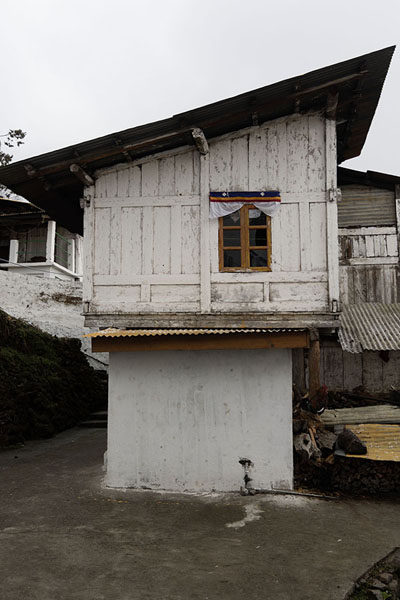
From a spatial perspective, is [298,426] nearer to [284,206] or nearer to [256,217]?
[256,217]

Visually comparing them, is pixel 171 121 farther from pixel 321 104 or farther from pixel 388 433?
pixel 388 433

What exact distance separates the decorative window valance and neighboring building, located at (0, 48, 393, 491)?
2 cm

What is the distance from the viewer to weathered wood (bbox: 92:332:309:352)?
8.54 meters

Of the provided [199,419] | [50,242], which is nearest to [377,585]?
[199,419]

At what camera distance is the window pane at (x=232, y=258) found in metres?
9.49

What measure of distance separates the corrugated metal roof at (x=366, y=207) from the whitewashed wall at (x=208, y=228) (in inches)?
184

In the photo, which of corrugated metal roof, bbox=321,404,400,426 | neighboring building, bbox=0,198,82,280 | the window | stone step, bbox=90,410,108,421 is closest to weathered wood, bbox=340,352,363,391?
corrugated metal roof, bbox=321,404,400,426

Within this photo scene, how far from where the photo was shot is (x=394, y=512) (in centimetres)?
781

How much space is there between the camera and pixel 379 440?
29.7 ft

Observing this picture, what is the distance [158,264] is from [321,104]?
4502 mm

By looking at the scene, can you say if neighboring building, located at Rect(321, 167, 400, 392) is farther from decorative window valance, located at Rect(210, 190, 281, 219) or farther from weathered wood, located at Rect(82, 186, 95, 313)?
weathered wood, located at Rect(82, 186, 95, 313)

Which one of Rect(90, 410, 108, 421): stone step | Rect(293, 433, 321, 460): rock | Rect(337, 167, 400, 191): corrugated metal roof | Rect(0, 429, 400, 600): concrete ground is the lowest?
Rect(0, 429, 400, 600): concrete ground

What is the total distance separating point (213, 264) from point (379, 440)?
4547 millimetres

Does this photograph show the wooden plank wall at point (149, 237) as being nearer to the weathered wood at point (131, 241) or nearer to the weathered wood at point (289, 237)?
the weathered wood at point (131, 241)
